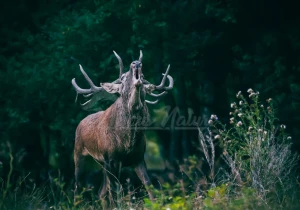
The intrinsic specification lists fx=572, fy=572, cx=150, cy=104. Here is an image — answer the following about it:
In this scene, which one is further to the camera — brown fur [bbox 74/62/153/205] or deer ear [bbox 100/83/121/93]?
deer ear [bbox 100/83/121/93]

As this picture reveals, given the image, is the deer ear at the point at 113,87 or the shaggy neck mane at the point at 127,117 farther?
the deer ear at the point at 113,87

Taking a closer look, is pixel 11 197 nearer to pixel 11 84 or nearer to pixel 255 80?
pixel 11 84

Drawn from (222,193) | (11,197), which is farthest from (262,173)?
(11,197)

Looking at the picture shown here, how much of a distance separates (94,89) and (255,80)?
18.2 ft

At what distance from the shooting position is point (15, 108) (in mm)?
14195

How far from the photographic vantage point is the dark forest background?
554 inches

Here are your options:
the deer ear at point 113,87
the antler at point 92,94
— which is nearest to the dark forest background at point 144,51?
the antler at point 92,94

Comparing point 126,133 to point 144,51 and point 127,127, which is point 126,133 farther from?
point 144,51

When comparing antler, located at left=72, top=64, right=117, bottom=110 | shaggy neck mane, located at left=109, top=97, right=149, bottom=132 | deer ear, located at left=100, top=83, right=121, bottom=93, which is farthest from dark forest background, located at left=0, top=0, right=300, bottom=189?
shaggy neck mane, located at left=109, top=97, right=149, bottom=132

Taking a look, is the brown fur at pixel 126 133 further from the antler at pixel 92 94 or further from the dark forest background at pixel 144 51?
the dark forest background at pixel 144 51

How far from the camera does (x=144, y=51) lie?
49.0 feet

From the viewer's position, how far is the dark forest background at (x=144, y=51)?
46.2ft

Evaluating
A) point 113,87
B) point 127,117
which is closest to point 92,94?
point 113,87

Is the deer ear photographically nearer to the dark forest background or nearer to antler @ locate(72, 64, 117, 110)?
antler @ locate(72, 64, 117, 110)
